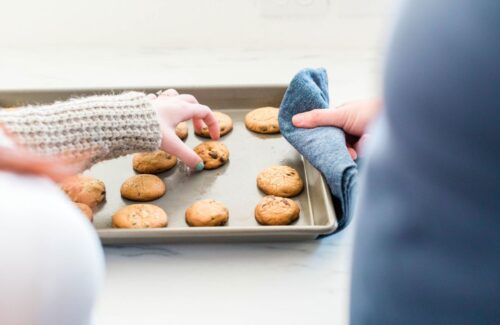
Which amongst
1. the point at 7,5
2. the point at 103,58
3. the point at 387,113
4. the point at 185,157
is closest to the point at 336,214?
the point at 185,157

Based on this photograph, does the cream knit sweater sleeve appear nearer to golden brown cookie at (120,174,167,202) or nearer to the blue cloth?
golden brown cookie at (120,174,167,202)

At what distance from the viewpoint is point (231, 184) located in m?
0.86

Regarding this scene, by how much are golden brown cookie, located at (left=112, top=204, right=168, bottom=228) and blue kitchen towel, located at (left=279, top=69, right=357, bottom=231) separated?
216mm

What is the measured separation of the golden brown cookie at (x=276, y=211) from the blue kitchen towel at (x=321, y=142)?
0.19 ft

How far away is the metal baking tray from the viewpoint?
2.37ft

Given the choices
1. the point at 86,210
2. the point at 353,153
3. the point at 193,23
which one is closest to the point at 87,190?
the point at 86,210

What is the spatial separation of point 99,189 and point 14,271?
52 centimetres

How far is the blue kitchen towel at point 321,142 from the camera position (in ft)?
2.47

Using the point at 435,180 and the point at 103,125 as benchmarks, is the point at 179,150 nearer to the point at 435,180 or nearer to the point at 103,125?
the point at 103,125

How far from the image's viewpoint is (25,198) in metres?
0.31

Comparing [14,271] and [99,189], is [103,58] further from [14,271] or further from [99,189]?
[14,271]

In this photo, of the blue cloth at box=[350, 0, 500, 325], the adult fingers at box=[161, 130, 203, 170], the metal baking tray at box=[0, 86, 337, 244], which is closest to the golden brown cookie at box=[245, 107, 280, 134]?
the metal baking tray at box=[0, 86, 337, 244]

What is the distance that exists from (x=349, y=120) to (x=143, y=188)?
303 millimetres

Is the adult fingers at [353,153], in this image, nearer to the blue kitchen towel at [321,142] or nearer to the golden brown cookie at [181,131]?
the blue kitchen towel at [321,142]
